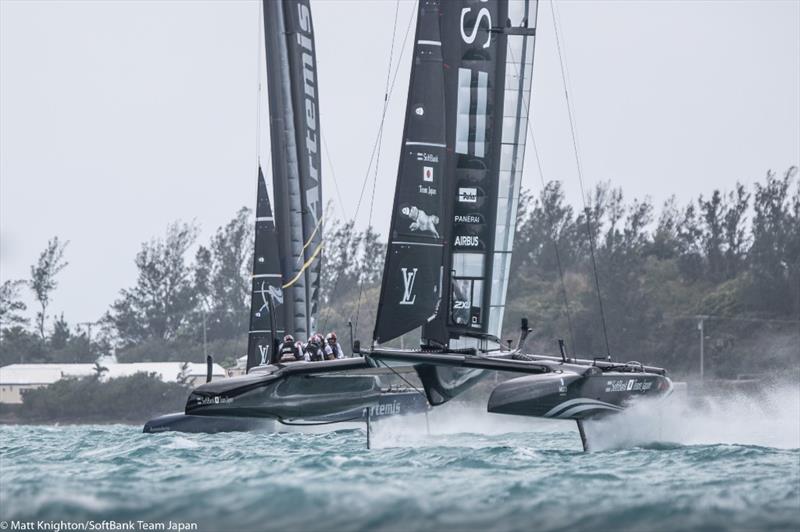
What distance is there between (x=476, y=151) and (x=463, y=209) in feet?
2.72

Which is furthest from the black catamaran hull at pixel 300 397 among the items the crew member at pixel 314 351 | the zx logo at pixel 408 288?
the zx logo at pixel 408 288

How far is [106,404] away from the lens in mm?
60812

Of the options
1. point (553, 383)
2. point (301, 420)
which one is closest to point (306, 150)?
point (301, 420)

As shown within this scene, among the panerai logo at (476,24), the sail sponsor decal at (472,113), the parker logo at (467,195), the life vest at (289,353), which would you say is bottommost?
the life vest at (289,353)

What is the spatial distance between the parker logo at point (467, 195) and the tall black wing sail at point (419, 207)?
2.71 ft

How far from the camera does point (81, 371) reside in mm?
67875

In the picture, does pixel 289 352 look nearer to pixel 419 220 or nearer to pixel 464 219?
pixel 419 220

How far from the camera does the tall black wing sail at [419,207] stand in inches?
757

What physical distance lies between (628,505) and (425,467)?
3.69 meters

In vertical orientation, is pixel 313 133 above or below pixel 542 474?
above

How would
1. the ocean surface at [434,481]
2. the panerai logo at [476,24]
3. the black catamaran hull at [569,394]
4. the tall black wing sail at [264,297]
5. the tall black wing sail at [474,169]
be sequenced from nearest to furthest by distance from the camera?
the ocean surface at [434,481] → the black catamaran hull at [569,394] → the tall black wing sail at [474,169] → the panerai logo at [476,24] → the tall black wing sail at [264,297]

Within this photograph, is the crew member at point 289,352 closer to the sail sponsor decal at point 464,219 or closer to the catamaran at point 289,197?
the catamaran at point 289,197

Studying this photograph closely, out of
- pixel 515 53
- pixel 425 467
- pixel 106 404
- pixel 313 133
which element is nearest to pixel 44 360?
pixel 106 404

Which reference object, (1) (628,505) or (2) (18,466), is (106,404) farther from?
(1) (628,505)
